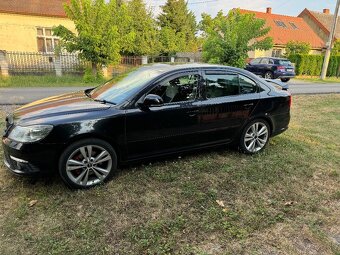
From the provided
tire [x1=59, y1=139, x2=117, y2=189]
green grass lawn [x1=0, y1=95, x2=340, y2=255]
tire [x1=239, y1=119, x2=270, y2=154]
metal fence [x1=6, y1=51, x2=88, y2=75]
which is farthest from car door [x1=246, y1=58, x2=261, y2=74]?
tire [x1=59, y1=139, x2=117, y2=189]

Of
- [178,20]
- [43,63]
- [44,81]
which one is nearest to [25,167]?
[44,81]

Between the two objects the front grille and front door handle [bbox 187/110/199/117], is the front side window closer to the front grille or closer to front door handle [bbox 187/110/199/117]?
front door handle [bbox 187/110/199/117]

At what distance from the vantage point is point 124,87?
4109 mm

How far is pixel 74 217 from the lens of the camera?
3.03 meters

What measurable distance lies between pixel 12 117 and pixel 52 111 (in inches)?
22.9

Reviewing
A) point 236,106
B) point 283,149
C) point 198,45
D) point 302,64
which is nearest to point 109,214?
point 236,106

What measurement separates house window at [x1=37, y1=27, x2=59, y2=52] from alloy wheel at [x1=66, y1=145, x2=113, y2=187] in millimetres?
19737

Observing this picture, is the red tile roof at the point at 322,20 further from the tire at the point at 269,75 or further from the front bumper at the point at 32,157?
the front bumper at the point at 32,157

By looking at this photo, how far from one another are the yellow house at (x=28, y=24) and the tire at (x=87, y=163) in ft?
63.7

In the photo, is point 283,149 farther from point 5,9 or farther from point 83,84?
point 5,9

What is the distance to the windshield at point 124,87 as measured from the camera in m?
3.86

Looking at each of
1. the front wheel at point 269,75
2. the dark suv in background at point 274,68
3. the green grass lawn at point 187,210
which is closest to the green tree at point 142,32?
the dark suv in background at point 274,68

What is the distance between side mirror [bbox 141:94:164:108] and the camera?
3648 mm

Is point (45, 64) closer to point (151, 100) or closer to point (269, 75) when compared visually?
point (269, 75)
